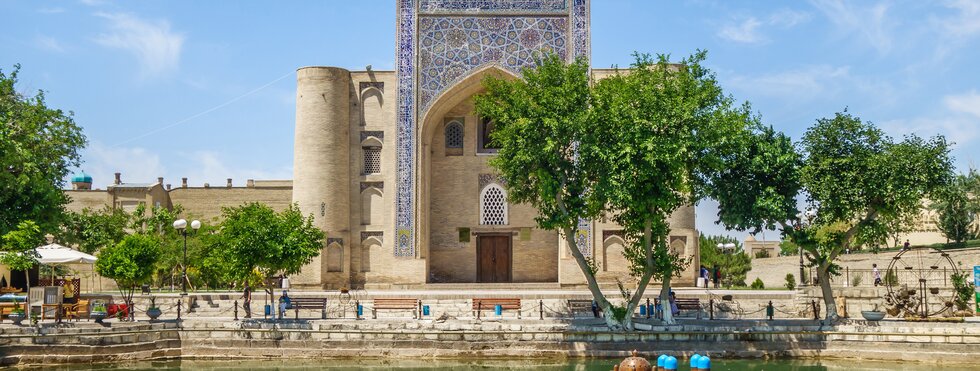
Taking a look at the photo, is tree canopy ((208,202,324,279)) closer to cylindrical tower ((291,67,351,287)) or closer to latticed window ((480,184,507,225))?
cylindrical tower ((291,67,351,287))

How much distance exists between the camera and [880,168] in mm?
22438

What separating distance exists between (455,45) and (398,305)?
988cm

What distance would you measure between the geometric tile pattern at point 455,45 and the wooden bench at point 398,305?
5.33 m

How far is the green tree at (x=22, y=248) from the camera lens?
22.0 meters

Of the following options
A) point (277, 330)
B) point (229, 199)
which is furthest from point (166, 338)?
point (229, 199)

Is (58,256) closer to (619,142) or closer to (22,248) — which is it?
(22,248)

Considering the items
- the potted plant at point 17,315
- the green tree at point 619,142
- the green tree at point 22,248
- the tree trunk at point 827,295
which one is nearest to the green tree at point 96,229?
the green tree at point 22,248

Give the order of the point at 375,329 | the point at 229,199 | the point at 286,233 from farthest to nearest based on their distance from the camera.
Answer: the point at 229,199 → the point at 286,233 → the point at 375,329

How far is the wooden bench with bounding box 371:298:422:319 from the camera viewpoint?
980 inches

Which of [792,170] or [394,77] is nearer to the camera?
[792,170]

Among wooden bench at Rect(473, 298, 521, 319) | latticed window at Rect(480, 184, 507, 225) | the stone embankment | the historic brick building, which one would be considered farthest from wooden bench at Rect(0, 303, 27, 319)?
latticed window at Rect(480, 184, 507, 225)

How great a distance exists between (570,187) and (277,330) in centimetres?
723

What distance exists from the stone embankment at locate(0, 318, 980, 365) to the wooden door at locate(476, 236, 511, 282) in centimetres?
1021

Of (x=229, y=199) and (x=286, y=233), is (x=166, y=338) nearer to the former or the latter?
(x=286, y=233)
